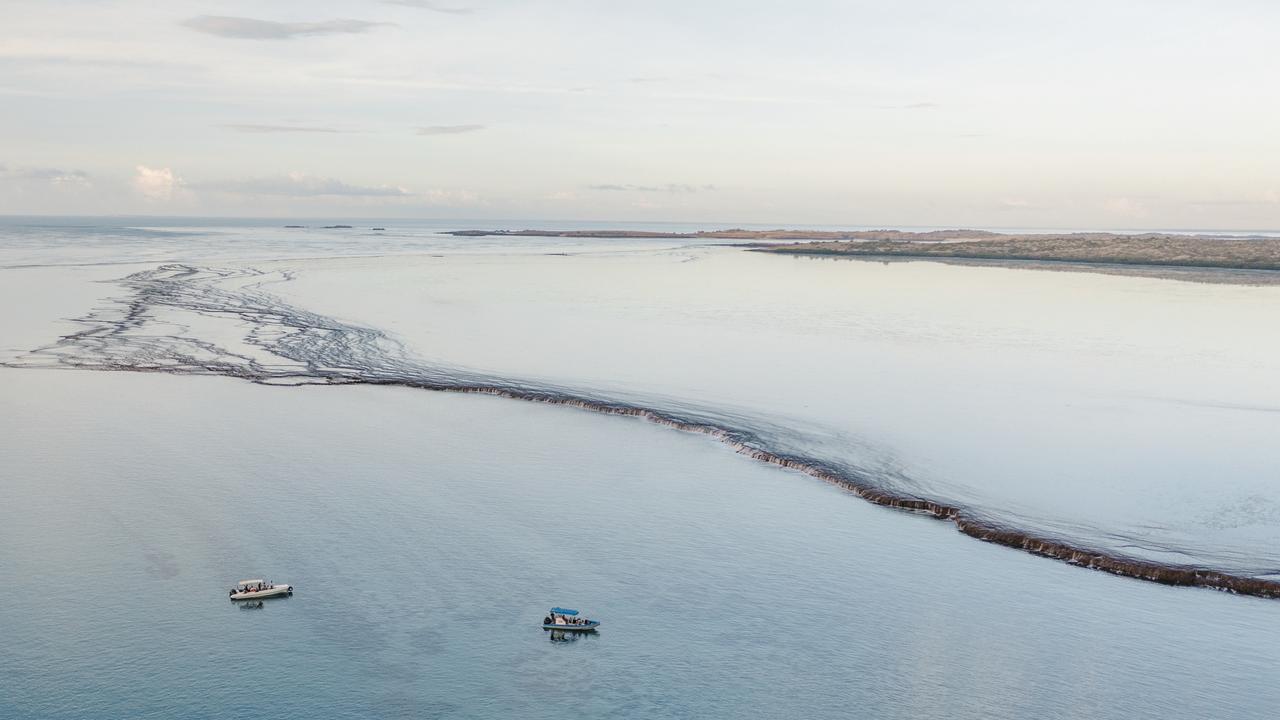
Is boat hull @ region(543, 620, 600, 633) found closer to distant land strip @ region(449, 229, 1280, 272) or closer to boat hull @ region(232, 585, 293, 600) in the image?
boat hull @ region(232, 585, 293, 600)

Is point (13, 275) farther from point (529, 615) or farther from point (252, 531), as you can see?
point (529, 615)

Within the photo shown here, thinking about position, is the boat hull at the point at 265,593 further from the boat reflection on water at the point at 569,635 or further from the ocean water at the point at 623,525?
the boat reflection on water at the point at 569,635

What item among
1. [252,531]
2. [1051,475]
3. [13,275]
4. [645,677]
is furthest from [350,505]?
[13,275]

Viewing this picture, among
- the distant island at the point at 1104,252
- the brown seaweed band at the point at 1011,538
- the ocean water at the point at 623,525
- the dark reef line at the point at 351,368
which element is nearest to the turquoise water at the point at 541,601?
the ocean water at the point at 623,525

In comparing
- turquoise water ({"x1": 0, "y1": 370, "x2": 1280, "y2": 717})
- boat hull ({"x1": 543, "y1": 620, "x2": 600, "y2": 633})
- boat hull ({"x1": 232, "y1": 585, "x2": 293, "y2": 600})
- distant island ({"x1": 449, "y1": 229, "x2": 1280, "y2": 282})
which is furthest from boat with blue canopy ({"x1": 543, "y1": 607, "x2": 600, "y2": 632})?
distant island ({"x1": 449, "y1": 229, "x2": 1280, "y2": 282})

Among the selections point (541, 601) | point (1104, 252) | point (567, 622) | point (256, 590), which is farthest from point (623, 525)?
point (1104, 252)
